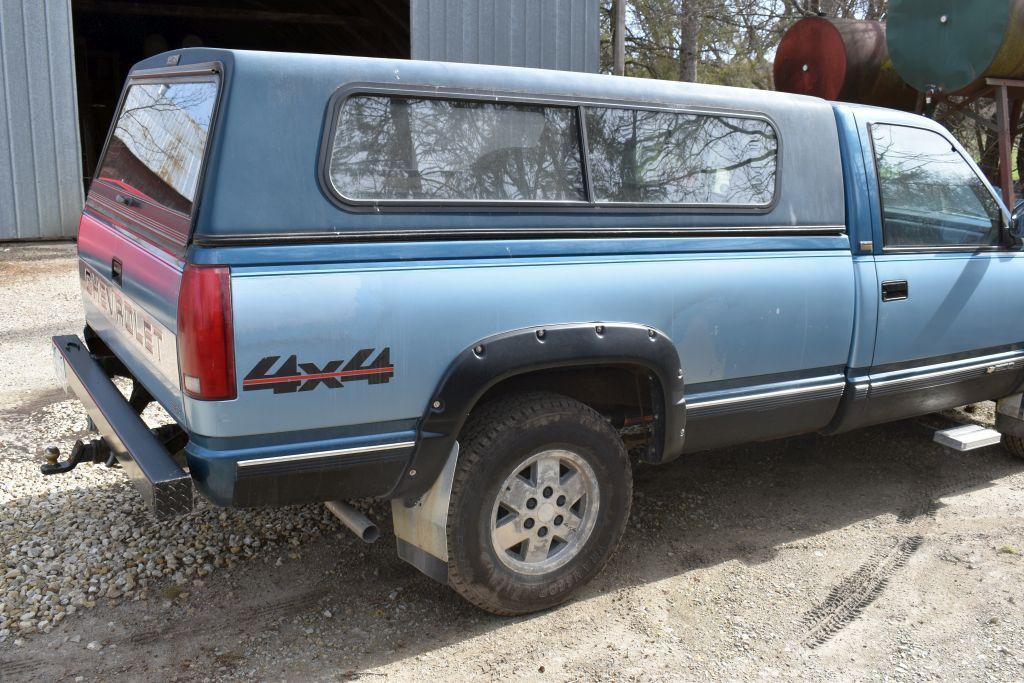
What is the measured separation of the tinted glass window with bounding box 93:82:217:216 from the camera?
289cm

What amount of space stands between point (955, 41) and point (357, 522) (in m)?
8.31

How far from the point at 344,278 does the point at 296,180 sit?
0.32 metres

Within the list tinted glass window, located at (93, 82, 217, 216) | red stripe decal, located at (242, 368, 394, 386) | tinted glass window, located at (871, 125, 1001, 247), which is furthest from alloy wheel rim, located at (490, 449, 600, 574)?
tinted glass window, located at (871, 125, 1001, 247)

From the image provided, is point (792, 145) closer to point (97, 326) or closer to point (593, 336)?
point (593, 336)

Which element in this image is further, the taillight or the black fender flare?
the black fender flare

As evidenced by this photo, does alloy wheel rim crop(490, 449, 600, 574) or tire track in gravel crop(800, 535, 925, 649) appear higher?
alloy wheel rim crop(490, 449, 600, 574)

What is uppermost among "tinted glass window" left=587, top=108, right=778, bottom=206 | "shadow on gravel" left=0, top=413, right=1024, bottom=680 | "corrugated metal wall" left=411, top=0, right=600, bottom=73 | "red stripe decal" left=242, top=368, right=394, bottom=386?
"corrugated metal wall" left=411, top=0, right=600, bottom=73

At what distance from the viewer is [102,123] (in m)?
17.5

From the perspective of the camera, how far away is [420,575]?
3.58m

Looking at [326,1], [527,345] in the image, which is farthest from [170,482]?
[326,1]

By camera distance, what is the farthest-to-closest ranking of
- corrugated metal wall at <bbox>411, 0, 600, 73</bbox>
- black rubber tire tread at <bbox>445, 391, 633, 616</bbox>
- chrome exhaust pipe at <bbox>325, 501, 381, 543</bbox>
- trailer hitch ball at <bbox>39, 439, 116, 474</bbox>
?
corrugated metal wall at <bbox>411, 0, 600, 73</bbox> < trailer hitch ball at <bbox>39, 439, 116, 474</bbox> < black rubber tire tread at <bbox>445, 391, 633, 616</bbox> < chrome exhaust pipe at <bbox>325, 501, 381, 543</bbox>

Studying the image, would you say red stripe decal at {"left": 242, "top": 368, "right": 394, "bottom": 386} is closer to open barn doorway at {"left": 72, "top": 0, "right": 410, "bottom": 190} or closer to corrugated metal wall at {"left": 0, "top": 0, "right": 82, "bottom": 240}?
→ corrugated metal wall at {"left": 0, "top": 0, "right": 82, "bottom": 240}

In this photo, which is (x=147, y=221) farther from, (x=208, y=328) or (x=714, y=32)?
(x=714, y=32)

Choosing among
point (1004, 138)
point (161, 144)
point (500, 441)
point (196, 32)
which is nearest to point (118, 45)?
point (196, 32)
